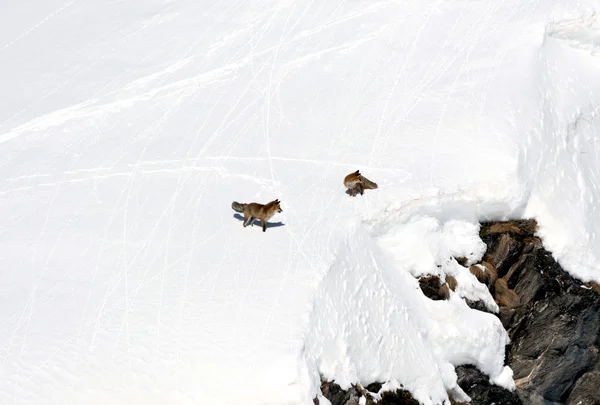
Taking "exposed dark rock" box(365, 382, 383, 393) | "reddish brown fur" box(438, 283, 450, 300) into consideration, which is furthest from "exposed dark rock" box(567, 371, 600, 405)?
"exposed dark rock" box(365, 382, 383, 393)

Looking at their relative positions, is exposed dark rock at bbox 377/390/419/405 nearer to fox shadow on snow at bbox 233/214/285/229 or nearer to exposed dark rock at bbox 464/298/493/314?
exposed dark rock at bbox 464/298/493/314

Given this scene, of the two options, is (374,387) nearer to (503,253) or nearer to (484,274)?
(484,274)

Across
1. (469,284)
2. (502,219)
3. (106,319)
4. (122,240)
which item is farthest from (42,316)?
(502,219)

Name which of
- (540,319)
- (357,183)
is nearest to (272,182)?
(357,183)

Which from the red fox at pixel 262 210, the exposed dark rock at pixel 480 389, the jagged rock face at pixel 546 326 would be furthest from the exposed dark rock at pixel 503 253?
the red fox at pixel 262 210

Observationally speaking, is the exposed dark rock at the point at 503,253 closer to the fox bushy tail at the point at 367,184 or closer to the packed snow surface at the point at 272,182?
the packed snow surface at the point at 272,182

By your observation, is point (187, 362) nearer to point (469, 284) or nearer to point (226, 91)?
point (469, 284)
